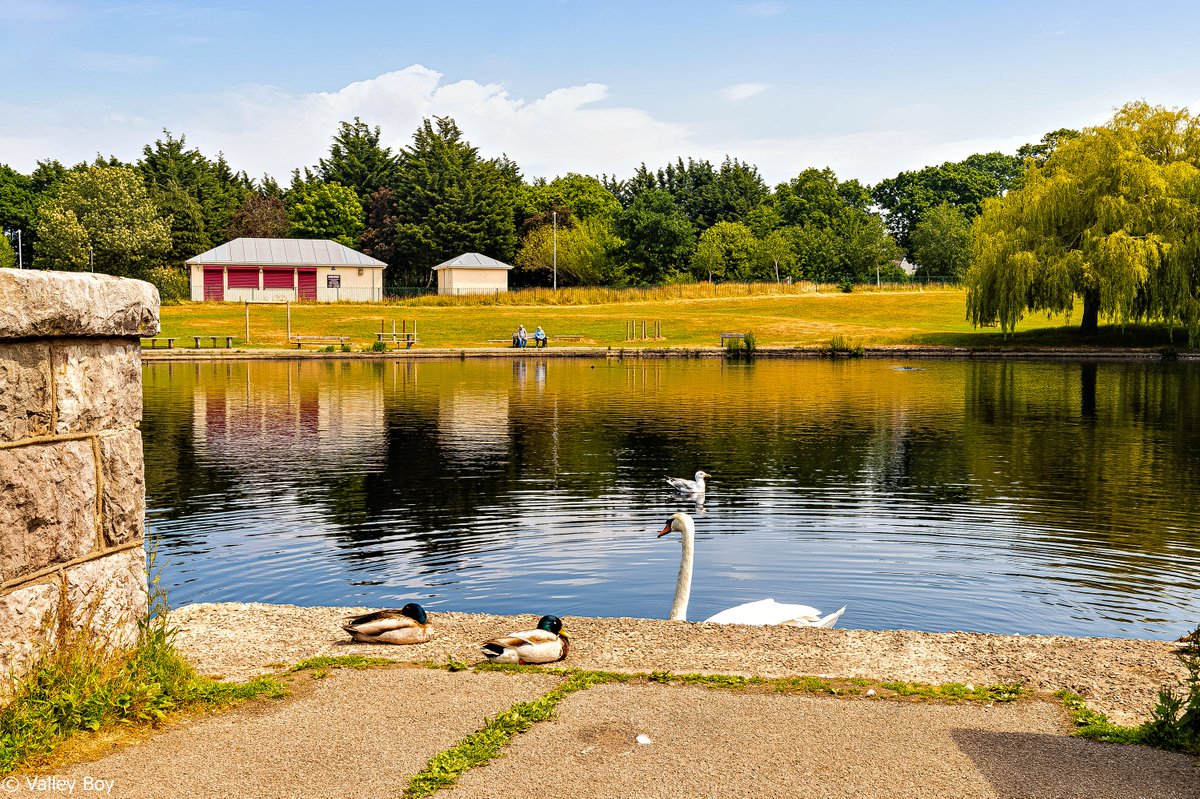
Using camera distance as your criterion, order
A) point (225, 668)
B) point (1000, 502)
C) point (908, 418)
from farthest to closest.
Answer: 1. point (908, 418)
2. point (1000, 502)
3. point (225, 668)

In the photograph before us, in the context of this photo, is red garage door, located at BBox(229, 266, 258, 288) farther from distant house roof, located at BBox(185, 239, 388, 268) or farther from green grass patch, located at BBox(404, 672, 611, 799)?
green grass patch, located at BBox(404, 672, 611, 799)

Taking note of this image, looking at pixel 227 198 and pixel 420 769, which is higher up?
pixel 227 198

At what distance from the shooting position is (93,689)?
643cm

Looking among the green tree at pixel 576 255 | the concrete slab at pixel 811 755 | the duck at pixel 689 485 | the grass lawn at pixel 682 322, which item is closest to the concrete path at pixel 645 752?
the concrete slab at pixel 811 755

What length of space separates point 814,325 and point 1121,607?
62.5 meters

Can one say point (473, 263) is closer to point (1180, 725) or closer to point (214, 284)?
point (214, 284)

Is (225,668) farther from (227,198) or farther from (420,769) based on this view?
(227,198)

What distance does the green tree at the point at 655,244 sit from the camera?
10462cm

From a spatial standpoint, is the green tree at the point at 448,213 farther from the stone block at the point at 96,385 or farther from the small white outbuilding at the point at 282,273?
the stone block at the point at 96,385

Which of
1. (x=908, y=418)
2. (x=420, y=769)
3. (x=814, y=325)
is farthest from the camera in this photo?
(x=814, y=325)

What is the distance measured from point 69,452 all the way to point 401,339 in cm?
6438

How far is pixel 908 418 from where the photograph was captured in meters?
31.4

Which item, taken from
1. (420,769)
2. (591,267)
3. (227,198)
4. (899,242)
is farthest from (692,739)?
(899,242)

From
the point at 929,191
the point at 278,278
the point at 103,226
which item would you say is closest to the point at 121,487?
the point at 278,278
